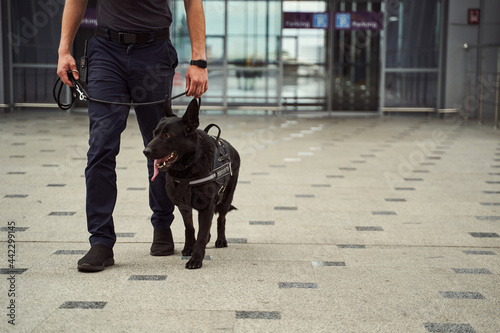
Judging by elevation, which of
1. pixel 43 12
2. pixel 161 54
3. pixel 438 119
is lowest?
pixel 438 119

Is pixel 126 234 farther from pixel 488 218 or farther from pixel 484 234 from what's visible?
pixel 488 218

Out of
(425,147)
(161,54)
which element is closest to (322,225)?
(161,54)

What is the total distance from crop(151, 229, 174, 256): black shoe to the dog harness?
375 millimetres

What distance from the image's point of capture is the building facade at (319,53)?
16.7 m

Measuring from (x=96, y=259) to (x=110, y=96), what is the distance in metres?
0.85

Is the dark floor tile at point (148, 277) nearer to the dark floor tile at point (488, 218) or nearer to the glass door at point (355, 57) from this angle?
the dark floor tile at point (488, 218)

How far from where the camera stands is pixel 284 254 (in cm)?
404

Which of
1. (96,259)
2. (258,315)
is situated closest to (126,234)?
(96,259)

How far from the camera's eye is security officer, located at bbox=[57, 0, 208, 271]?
364 centimetres

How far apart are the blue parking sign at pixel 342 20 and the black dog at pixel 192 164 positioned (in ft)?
48.2

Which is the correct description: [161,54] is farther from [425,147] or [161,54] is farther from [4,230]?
[425,147]

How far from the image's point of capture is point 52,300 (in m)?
3.06

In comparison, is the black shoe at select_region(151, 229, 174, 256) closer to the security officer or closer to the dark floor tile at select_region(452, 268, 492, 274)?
the security officer

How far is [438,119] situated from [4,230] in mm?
13621
